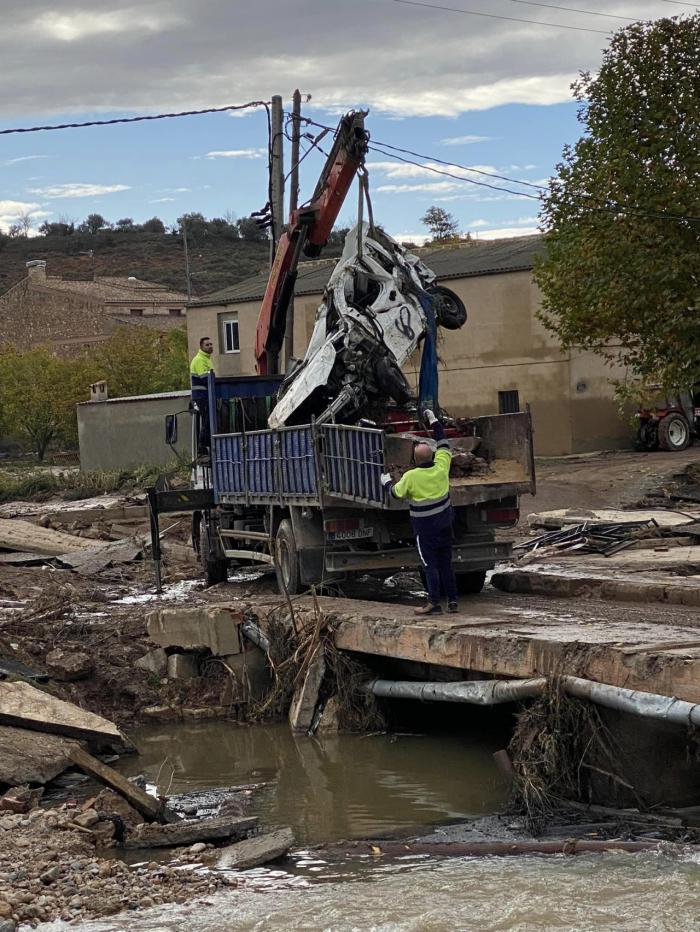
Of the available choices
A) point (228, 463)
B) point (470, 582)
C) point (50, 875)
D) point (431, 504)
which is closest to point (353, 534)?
point (470, 582)

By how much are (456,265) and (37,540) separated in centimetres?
1960

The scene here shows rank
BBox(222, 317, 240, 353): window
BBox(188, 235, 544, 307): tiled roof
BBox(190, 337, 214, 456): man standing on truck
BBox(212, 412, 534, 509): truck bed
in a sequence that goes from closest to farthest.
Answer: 1. BBox(212, 412, 534, 509): truck bed
2. BBox(190, 337, 214, 456): man standing on truck
3. BBox(188, 235, 544, 307): tiled roof
4. BBox(222, 317, 240, 353): window

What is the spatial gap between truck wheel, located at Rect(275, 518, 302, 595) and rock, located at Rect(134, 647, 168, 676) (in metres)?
1.59

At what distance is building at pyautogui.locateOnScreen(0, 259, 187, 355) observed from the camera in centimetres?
7275

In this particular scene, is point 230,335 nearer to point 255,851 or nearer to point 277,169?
point 277,169

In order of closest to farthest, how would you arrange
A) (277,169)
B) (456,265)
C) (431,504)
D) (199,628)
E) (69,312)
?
1. (431,504)
2. (199,628)
3. (277,169)
4. (456,265)
5. (69,312)

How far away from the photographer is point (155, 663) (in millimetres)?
13617

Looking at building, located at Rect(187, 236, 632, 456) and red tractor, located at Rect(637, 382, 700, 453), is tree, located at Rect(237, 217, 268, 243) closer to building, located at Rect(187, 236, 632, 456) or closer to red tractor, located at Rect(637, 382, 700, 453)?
building, located at Rect(187, 236, 632, 456)

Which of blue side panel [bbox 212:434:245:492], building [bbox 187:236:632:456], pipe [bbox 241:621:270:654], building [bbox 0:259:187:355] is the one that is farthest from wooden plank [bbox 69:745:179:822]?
building [bbox 0:259:187:355]

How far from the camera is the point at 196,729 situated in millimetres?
12734

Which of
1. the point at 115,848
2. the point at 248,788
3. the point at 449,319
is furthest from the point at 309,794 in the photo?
the point at 449,319

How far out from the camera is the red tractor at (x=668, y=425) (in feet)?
106

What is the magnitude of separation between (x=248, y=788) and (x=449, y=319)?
642cm

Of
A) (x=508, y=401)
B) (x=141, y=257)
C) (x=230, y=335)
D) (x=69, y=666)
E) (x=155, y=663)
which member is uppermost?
(x=141, y=257)
